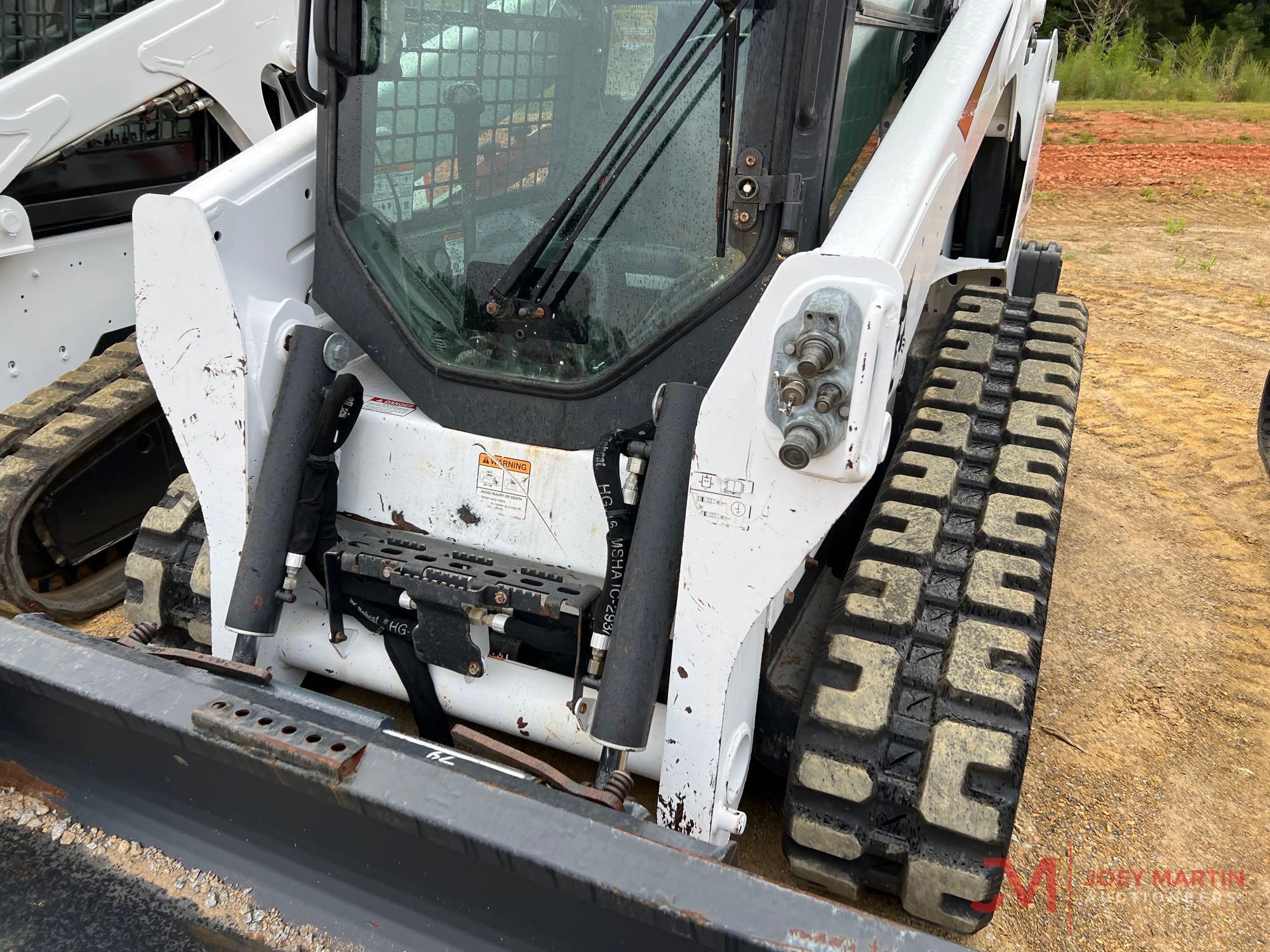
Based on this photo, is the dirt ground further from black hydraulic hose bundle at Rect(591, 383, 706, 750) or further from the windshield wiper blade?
the windshield wiper blade

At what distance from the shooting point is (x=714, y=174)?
219 cm

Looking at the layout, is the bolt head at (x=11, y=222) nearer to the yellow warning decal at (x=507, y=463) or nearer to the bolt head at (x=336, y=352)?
the bolt head at (x=336, y=352)

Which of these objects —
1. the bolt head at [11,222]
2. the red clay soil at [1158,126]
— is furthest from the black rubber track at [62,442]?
the red clay soil at [1158,126]

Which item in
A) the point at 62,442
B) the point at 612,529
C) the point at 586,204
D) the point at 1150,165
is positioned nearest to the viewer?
the point at 612,529

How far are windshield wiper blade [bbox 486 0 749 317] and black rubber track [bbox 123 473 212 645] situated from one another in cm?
99

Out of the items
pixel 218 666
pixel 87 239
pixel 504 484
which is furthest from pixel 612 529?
pixel 87 239

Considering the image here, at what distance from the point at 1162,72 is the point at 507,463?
18.8 m

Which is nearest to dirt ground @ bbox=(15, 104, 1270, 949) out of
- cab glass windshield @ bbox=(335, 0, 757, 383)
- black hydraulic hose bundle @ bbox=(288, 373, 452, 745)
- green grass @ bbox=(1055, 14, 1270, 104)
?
black hydraulic hose bundle @ bbox=(288, 373, 452, 745)

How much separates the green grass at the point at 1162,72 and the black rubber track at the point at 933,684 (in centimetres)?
1494

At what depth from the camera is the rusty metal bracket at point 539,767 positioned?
1.85 meters

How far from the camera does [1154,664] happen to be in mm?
3395

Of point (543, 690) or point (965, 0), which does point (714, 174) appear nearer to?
point (543, 690)

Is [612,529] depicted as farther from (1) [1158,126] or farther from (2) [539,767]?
(1) [1158,126]

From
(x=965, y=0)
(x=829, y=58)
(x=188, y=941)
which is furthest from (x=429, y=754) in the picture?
(x=965, y=0)
